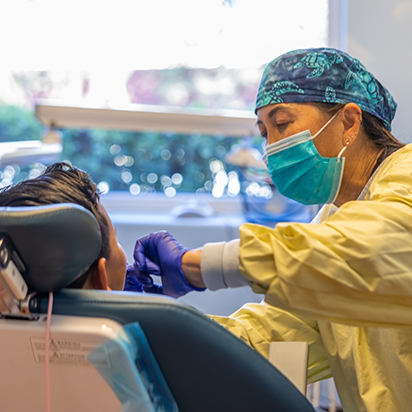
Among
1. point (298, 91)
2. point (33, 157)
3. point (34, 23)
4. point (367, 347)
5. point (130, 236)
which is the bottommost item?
point (130, 236)

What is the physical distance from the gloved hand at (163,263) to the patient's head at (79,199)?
0.17ft

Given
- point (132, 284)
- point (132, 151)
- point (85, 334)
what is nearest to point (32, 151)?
point (132, 151)

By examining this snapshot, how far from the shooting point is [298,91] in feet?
4.14

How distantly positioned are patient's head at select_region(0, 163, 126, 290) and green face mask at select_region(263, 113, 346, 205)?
52cm

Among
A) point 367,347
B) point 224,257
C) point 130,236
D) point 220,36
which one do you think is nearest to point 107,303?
point 224,257

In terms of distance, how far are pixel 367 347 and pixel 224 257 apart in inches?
20.1

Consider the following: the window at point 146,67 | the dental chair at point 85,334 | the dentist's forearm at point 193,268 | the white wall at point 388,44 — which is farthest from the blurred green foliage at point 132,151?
the dental chair at point 85,334

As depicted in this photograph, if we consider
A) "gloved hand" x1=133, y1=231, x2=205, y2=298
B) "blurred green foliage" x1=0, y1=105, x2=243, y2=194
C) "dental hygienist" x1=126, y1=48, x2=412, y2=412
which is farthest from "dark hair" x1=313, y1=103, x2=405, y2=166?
"blurred green foliage" x1=0, y1=105, x2=243, y2=194

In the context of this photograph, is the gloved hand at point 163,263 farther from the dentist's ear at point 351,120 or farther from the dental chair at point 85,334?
the dentist's ear at point 351,120

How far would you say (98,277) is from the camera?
969mm

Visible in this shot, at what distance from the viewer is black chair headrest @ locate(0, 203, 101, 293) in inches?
26.6

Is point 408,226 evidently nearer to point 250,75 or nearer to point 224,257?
point 224,257

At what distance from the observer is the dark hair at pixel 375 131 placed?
4.15 ft

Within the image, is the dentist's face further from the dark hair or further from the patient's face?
the patient's face
